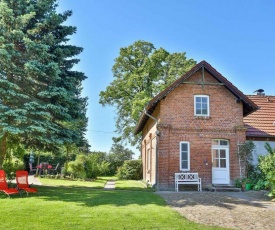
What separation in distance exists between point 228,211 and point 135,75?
76.0 feet

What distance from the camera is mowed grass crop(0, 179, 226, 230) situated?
7574 millimetres

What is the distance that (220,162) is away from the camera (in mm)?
17594

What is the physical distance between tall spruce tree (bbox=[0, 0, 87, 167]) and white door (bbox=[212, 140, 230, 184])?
26.5 feet

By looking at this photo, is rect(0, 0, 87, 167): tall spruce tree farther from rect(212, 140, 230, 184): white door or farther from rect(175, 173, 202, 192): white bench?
rect(212, 140, 230, 184): white door

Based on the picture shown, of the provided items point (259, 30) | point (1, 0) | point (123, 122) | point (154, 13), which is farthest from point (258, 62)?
point (123, 122)

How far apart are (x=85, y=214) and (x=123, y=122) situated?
24.9 metres

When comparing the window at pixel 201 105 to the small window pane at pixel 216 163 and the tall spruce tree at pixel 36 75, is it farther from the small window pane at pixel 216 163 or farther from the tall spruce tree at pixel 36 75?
the tall spruce tree at pixel 36 75

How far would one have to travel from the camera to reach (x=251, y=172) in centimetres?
1747

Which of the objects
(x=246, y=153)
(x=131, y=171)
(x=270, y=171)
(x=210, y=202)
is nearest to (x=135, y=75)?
(x=131, y=171)

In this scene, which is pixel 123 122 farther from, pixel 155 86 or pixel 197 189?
pixel 197 189

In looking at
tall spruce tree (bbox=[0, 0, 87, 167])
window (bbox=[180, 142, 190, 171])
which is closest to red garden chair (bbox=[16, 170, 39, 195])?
tall spruce tree (bbox=[0, 0, 87, 167])

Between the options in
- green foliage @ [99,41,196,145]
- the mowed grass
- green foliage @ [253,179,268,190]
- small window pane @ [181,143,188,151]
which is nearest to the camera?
the mowed grass

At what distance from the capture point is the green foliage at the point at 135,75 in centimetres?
3194

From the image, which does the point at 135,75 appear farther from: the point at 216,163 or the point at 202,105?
the point at 216,163
